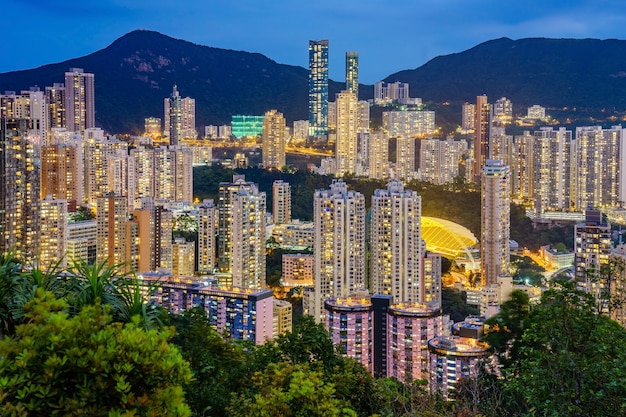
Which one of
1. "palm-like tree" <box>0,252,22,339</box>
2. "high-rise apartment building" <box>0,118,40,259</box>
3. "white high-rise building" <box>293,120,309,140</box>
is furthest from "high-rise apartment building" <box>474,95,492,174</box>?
"palm-like tree" <box>0,252,22,339</box>

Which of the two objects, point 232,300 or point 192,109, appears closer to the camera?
point 232,300

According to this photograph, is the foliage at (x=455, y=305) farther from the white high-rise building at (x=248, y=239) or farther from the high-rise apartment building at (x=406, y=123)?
→ the high-rise apartment building at (x=406, y=123)

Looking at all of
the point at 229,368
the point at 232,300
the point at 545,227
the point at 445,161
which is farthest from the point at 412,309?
the point at 445,161

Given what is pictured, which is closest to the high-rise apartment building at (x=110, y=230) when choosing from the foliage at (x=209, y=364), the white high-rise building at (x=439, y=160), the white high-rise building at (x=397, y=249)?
the white high-rise building at (x=397, y=249)

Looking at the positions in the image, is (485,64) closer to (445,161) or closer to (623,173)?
(445,161)

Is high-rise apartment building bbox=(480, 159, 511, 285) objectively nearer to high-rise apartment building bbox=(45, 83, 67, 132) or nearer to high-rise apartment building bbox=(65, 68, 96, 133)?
high-rise apartment building bbox=(65, 68, 96, 133)

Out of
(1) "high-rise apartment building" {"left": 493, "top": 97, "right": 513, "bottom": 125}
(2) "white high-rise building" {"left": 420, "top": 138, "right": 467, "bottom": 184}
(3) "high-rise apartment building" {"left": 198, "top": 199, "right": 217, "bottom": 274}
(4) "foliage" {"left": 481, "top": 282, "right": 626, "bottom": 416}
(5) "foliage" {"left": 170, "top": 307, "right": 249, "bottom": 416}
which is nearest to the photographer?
(4) "foliage" {"left": 481, "top": 282, "right": 626, "bottom": 416}

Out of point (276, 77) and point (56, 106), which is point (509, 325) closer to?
point (56, 106)
